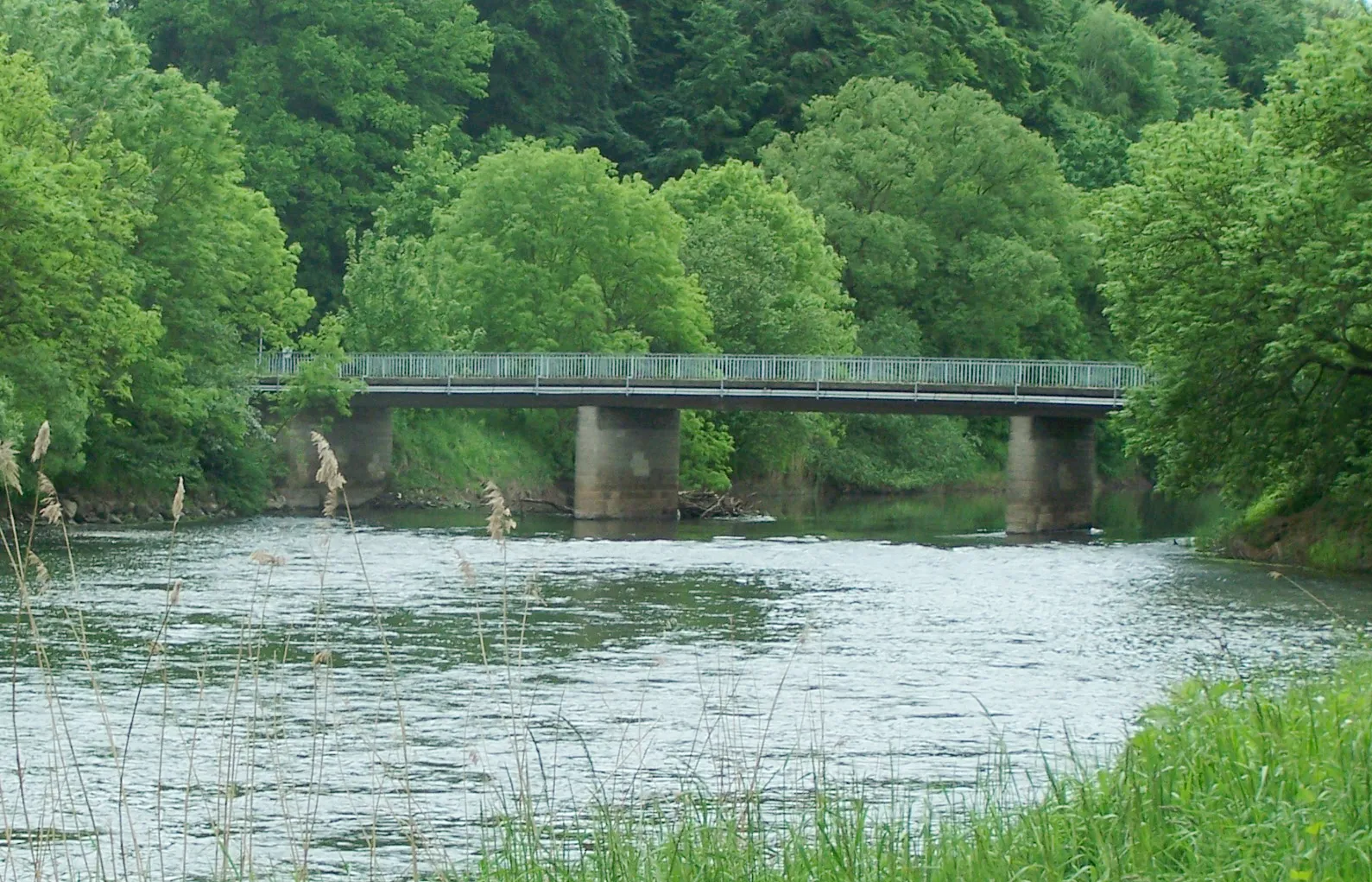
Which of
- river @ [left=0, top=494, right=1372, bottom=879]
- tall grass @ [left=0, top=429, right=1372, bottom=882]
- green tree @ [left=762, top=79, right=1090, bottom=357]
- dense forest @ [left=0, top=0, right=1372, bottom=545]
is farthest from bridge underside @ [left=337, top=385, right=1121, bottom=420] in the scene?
tall grass @ [left=0, top=429, right=1372, bottom=882]

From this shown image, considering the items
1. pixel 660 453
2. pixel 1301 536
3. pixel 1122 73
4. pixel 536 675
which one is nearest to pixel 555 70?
pixel 1122 73

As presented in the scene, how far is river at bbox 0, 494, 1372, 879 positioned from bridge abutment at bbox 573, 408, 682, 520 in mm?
12749

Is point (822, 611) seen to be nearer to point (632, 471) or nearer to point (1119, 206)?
point (1119, 206)

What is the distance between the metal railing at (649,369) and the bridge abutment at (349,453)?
1421mm

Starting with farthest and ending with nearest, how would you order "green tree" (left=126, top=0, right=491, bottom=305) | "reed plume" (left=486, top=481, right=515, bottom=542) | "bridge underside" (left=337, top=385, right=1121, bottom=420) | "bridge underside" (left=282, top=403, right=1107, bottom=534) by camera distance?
"green tree" (left=126, top=0, right=491, bottom=305) < "bridge underside" (left=282, top=403, right=1107, bottom=534) < "bridge underside" (left=337, top=385, right=1121, bottom=420) < "reed plume" (left=486, top=481, right=515, bottom=542)

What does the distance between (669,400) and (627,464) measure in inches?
96.8

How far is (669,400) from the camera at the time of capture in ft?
202

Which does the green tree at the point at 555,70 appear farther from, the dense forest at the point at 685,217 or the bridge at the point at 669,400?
the bridge at the point at 669,400

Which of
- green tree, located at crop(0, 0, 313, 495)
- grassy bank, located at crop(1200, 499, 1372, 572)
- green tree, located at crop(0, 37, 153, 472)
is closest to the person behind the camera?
grassy bank, located at crop(1200, 499, 1372, 572)

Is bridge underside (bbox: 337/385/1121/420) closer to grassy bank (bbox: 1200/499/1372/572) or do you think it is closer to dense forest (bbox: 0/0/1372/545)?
dense forest (bbox: 0/0/1372/545)

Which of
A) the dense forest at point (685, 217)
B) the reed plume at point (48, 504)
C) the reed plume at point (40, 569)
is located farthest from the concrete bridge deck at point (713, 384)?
the reed plume at point (48, 504)

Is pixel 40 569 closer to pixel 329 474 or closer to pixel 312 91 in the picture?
pixel 329 474

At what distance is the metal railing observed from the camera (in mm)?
62125

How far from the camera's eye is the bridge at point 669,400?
196 ft
